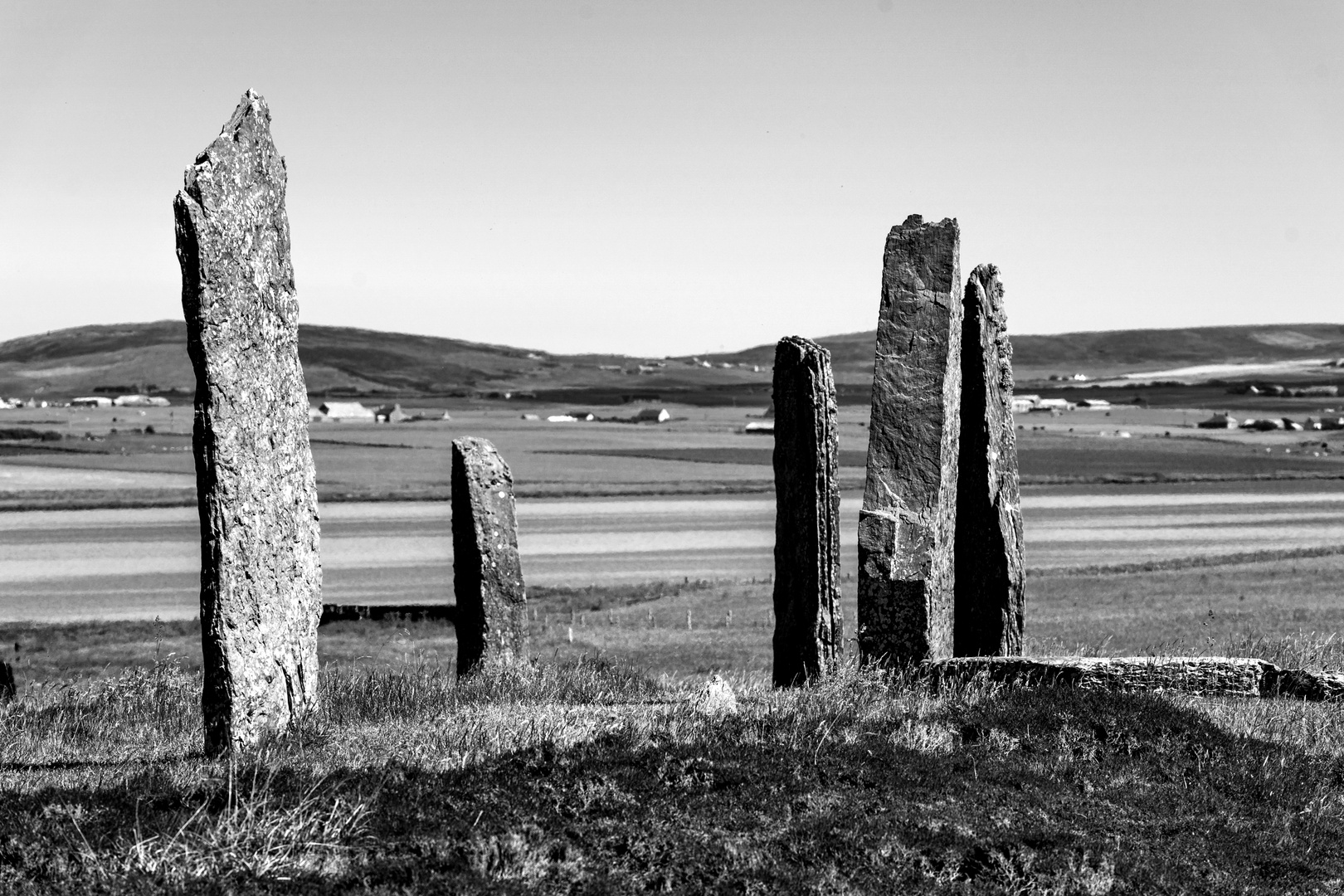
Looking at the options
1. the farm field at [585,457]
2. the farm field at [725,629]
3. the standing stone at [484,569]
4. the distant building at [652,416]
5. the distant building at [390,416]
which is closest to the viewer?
the standing stone at [484,569]

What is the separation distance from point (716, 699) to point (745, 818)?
3634 millimetres

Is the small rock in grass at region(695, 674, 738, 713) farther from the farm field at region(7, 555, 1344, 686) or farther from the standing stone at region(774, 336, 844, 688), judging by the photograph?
the farm field at region(7, 555, 1344, 686)

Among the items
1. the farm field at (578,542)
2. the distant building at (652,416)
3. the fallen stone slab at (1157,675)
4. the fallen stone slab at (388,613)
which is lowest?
the farm field at (578,542)

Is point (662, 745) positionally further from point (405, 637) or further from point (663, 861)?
point (405, 637)

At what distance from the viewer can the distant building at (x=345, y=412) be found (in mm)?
136100

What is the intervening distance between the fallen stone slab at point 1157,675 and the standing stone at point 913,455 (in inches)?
50.0

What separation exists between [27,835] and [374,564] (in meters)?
29.6

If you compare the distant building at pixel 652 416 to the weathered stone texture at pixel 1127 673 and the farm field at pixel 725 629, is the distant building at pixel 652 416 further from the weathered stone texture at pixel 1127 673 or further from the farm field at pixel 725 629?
the weathered stone texture at pixel 1127 673

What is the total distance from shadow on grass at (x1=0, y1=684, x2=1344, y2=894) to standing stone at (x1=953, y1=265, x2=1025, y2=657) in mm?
4831

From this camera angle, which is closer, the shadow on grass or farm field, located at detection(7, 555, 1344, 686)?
the shadow on grass

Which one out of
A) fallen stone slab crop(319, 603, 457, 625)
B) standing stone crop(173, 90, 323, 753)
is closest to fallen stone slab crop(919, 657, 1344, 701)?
standing stone crop(173, 90, 323, 753)

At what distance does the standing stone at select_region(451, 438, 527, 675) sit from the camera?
16.5m

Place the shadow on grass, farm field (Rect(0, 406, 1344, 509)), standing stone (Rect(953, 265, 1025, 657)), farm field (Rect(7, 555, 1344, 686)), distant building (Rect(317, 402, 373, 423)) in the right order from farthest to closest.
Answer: distant building (Rect(317, 402, 373, 423)) < farm field (Rect(0, 406, 1344, 509)) < farm field (Rect(7, 555, 1344, 686)) < standing stone (Rect(953, 265, 1025, 657)) < the shadow on grass

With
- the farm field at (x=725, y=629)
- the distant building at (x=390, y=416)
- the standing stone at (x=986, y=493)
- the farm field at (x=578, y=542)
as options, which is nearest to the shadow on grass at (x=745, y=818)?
the standing stone at (x=986, y=493)
